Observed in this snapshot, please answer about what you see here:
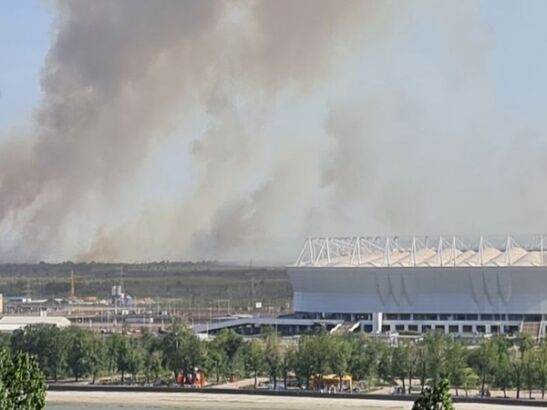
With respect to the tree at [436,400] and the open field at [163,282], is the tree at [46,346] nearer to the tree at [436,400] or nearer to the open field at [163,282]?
the tree at [436,400]

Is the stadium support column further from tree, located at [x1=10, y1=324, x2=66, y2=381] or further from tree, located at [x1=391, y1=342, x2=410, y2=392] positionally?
tree, located at [x1=391, y1=342, x2=410, y2=392]

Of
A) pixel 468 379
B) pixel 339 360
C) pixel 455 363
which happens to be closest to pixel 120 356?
pixel 339 360

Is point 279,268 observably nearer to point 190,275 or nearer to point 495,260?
point 190,275

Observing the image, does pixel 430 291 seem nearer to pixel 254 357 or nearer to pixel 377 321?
pixel 377 321

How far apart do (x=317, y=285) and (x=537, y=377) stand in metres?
28.2

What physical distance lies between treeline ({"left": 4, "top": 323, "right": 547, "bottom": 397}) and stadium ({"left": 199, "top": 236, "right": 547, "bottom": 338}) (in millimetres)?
14028

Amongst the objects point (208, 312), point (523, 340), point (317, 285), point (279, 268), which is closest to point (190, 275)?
point (279, 268)

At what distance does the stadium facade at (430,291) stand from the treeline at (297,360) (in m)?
13.9

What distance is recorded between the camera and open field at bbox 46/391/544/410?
37.9 meters

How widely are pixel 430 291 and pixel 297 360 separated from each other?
23373mm

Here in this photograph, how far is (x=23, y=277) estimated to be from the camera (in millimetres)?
139875

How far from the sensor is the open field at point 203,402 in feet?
124

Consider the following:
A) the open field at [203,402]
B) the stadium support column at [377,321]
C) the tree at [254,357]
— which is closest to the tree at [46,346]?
the open field at [203,402]

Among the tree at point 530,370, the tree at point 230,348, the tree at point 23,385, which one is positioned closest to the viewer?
the tree at point 23,385
